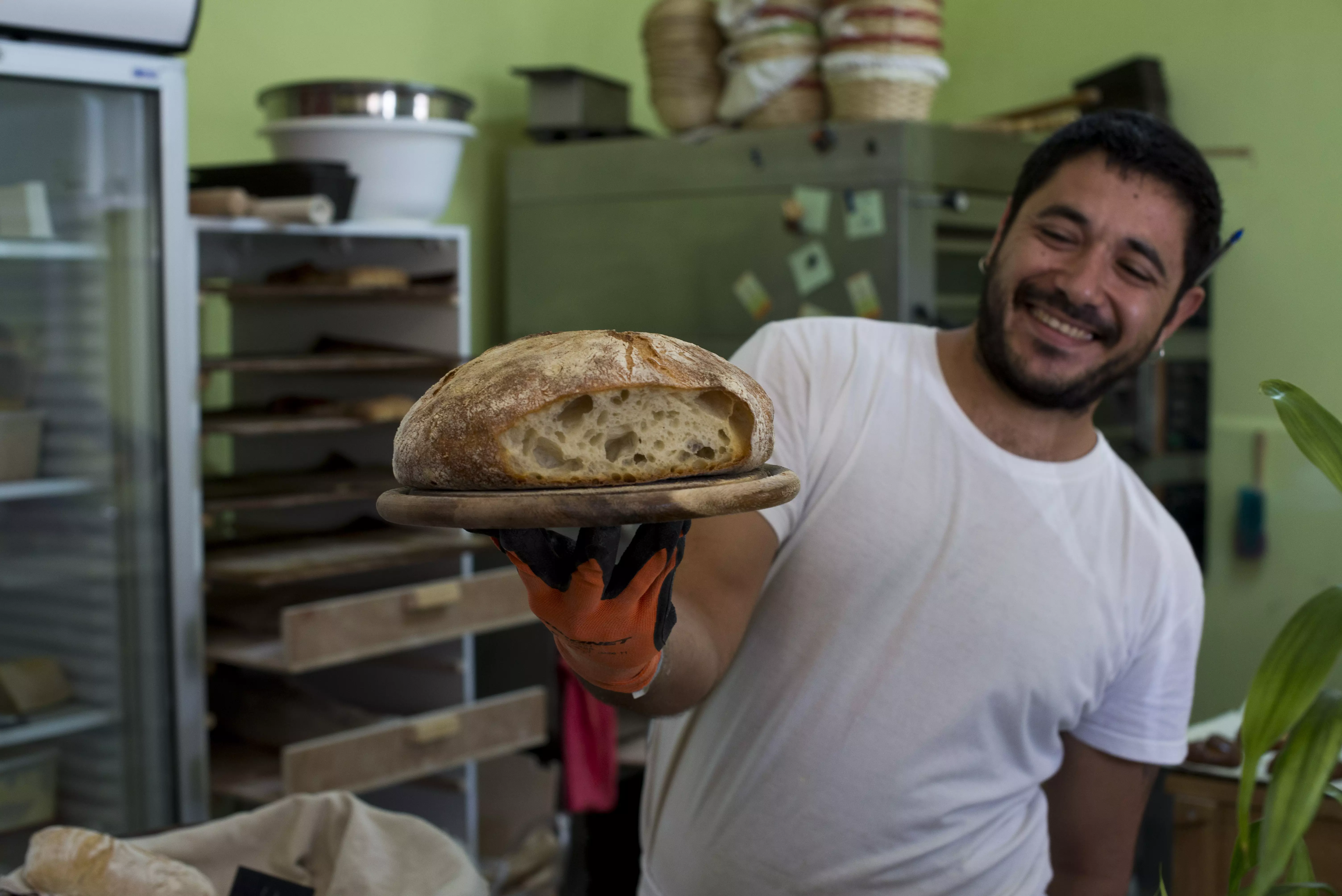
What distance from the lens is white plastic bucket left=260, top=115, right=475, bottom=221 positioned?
2.57m

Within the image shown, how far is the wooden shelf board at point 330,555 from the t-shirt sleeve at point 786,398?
3.62ft

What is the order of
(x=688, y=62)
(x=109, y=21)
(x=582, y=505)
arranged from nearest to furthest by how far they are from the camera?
(x=582, y=505) < (x=109, y=21) < (x=688, y=62)

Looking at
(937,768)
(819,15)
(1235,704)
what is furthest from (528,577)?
(1235,704)

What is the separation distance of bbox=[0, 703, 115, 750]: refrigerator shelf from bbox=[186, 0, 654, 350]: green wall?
1.31 meters

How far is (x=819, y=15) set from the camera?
3055mm

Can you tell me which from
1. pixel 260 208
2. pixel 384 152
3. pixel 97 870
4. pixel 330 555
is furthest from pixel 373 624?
pixel 97 870

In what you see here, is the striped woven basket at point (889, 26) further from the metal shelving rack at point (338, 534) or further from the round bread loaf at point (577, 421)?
the round bread loaf at point (577, 421)

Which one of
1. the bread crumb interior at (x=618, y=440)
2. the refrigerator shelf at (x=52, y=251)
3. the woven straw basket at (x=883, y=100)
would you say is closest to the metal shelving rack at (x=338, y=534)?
the refrigerator shelf at (x=52, y=251)

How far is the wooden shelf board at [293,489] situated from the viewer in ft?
7.97

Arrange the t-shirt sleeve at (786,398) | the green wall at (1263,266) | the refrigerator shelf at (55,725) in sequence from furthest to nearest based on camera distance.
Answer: the green wall at (1263,266) → the refrigerator shelf at (55,725) → the t-shirt sleeve at (786,398)

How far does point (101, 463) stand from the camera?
2.34m

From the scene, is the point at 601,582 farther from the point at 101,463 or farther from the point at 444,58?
the point at 444,58

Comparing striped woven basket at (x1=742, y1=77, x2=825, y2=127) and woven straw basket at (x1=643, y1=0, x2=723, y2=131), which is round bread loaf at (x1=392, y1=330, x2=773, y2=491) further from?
woven straw basket at (x1=643, y1=0, x2=723, y2=131)

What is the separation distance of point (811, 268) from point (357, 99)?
3.65 feet
